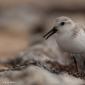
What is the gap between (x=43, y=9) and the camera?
1560cm

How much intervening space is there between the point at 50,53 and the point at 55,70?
1.20 metres

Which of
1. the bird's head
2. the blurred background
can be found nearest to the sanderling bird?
the bird's head

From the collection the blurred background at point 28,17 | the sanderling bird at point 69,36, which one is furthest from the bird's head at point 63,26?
the blurred background at point 28,17

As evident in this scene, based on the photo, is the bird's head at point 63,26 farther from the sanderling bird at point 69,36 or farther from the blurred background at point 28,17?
the blurred background at point 28,17

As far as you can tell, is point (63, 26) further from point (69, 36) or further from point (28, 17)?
point (28, 17)

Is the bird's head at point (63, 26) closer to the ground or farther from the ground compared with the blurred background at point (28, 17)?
closer to the ground

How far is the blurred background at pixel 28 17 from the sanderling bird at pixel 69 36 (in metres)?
4.66

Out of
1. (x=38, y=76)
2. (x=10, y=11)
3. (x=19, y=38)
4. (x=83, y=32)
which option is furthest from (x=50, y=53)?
(x=10, y=11)

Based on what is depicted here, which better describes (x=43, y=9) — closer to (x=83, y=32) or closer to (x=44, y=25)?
(x=44, y=25)

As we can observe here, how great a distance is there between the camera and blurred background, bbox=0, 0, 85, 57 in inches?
456

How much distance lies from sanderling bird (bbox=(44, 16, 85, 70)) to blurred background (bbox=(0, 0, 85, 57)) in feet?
15.3

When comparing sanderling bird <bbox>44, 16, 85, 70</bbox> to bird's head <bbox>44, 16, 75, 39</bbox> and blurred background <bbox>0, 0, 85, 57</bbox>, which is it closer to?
bird's head <bbox>44, 16, 75, 39</bbox>

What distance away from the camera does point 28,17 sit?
562 inches

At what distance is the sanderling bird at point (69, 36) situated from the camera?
5.09m
